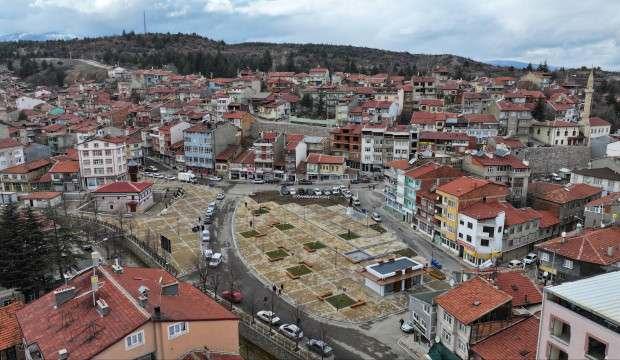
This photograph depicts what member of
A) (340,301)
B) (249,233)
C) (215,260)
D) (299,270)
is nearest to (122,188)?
(249,233)

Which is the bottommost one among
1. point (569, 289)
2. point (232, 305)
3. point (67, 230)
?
point (232, 305)

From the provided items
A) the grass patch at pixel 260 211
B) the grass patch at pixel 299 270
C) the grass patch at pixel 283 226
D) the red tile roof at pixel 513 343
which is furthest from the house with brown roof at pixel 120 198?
the red tile roof at pixel 513 343

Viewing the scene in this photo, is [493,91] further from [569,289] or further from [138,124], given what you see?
[569,289]

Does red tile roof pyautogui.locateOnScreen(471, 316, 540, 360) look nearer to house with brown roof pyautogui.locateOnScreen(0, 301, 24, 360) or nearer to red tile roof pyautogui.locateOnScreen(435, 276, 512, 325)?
red tile roof pyautogui.locateOnScreen(435, 276, 512, 325)

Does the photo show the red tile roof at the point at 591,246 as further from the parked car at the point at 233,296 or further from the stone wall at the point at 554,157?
the stone wall at the point at 554,157

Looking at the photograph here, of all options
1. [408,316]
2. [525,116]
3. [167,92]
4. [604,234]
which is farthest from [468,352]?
[167,92]

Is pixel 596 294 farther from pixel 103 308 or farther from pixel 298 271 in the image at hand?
pixel 298 271
